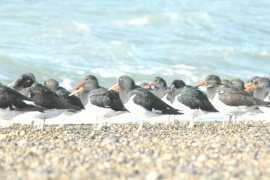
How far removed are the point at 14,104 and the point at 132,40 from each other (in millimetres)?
23413

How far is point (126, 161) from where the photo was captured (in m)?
8.21

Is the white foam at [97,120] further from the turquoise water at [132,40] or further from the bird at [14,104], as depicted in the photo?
the turquoise water at [132,40]

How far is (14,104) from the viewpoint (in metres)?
12.2

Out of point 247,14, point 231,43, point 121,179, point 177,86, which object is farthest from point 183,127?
point 247,14

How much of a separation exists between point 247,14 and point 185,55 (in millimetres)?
17977

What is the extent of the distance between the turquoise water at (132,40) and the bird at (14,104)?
10957 millimetres

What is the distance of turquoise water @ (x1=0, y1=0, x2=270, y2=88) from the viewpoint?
27109 millimetres

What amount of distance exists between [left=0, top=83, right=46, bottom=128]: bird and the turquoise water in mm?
10957

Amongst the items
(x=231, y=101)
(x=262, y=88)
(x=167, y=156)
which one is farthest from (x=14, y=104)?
(x=262, y=88)

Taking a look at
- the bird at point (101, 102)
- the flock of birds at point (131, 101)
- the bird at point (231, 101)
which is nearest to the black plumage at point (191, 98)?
the flock of birds at point (131, 101)

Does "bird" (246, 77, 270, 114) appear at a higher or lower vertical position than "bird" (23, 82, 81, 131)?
higher

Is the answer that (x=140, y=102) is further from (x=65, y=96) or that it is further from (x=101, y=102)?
(x=65, y=96)

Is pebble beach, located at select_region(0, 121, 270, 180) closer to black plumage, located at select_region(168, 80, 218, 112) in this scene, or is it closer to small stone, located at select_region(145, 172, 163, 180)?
small stone, located at select_region(145, 172, 163, 180)

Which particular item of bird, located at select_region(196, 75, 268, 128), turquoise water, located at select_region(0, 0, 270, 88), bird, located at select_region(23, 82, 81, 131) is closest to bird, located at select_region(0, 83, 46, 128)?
bird, located at select_region(23, 82, 81, 131)
